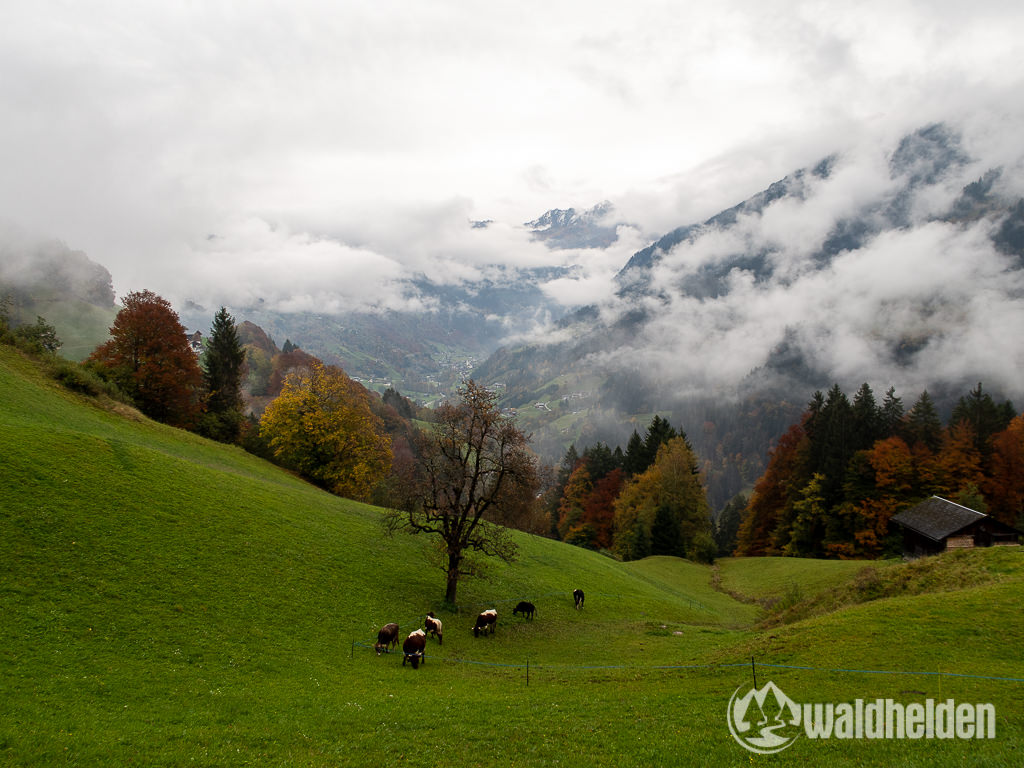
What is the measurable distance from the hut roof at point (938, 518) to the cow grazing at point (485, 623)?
47079 mm

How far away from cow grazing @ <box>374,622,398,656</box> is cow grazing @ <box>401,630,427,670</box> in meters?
1.13

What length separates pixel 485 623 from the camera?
3075cm

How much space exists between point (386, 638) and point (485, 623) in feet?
25.4

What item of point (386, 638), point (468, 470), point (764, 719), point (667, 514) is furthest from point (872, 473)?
point (386, 638)

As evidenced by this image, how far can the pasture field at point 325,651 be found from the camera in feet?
45.1

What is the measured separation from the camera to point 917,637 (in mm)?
19688

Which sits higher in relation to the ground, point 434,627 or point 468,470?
point 468,470

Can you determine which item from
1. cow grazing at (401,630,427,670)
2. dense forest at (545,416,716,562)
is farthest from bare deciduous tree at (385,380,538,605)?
dense forest at (545,416,716,562)

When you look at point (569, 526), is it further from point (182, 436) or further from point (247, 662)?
point (247, 662)

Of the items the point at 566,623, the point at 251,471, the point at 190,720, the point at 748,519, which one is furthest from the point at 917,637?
the point at 748,519

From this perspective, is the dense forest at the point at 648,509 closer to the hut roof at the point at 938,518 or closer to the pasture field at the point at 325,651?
the hut roof at the point at 938,518

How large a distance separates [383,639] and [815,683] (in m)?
18.9

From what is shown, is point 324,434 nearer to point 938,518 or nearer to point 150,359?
point 150,359

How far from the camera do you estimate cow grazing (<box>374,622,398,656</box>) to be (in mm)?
24719
